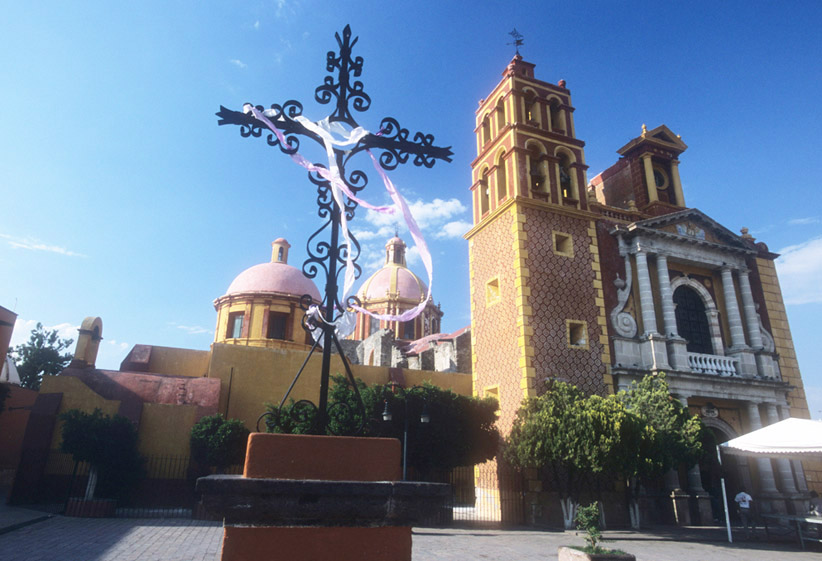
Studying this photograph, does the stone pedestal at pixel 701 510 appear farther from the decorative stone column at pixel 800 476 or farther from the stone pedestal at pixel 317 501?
the stone pedestal at pixel 317 501

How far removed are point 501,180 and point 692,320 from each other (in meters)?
8.04

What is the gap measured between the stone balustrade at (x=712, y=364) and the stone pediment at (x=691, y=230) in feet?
13.1

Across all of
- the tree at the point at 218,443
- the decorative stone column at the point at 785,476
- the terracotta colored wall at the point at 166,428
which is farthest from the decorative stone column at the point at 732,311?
the terracotta colored wall at the point at 166,428

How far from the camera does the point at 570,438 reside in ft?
42.0

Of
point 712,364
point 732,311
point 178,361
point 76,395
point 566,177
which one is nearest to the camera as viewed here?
point 76,395

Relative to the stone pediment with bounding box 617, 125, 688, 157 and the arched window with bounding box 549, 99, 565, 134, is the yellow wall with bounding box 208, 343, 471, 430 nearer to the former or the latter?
the arched window with bounding box 549, 99, 565, 134

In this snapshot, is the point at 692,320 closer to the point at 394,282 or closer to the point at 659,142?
the point at 659,142

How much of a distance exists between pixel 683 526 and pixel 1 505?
18280mm

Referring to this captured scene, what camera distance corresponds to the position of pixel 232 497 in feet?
8.18

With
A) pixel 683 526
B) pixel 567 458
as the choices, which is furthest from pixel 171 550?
pixel 683 526

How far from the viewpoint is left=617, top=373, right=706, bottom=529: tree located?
12.8 m

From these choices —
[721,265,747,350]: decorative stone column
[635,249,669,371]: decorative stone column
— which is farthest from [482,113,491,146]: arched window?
[721,265,747,350]: decorative stone column

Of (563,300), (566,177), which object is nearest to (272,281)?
(566,177)

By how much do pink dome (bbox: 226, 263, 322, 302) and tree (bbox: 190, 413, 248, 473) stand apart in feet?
36.8
